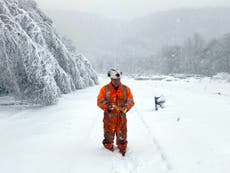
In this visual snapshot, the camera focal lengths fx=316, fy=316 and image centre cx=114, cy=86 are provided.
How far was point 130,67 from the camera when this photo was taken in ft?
516

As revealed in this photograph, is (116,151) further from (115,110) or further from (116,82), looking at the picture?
(116,82)

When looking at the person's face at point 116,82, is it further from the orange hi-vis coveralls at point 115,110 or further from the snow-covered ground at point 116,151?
the snow-covered ground at point 116,151

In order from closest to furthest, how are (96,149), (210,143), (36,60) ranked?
(210,143) < (96,149) < (36,60)

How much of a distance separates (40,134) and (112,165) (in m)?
3.39

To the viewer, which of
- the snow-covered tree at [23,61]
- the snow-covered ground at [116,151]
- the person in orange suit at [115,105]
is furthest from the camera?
the snow-covered tree at [23,61]

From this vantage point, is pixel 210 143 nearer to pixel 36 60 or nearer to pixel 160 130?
pixel 160 130

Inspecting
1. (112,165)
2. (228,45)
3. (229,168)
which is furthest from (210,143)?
(228,45)

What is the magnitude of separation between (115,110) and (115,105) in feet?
0.46

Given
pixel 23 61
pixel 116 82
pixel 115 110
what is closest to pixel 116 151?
pixel 115 110

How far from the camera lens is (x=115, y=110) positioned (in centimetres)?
661

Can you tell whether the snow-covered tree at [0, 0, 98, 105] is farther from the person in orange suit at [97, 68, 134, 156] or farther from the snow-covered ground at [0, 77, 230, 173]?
the person in orange suit at [97, 68, 134, 156]

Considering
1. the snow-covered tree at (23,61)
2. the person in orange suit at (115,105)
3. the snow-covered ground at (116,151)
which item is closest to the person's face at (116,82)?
the person in orange suit at (115,105)

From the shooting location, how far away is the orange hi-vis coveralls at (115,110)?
21.4 ft

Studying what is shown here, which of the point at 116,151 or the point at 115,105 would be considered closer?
the point at 115,105
